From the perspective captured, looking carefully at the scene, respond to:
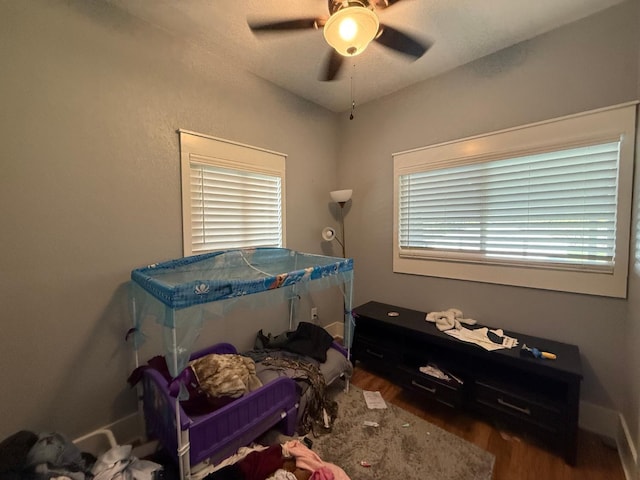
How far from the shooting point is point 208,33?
180 centimetres

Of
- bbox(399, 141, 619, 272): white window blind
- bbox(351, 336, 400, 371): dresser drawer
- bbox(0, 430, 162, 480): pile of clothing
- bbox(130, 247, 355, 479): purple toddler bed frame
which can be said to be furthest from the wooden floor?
bbox(0, 430, 162, 480): pile of clothing

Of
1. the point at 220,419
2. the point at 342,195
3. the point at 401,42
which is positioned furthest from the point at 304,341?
the point at 401,42

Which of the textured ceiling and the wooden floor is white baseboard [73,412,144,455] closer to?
the wooden floor

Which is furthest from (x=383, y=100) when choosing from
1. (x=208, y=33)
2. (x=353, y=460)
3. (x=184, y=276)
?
(x=353, y=460)

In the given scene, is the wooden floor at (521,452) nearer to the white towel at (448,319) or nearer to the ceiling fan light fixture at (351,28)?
the white towel at (448,319)

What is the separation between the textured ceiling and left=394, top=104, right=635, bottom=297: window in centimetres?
65

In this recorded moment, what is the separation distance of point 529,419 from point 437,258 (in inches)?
49.0

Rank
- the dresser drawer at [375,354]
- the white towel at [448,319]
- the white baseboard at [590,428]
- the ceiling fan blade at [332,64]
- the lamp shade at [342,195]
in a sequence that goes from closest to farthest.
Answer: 1. the white baseboard at [590,428]
2. the ceiling fan blade at [332,64]
3. the white towel at [448,319]
4. the dresser drawer at [375,354]
5. the lamp shade at [342,195]

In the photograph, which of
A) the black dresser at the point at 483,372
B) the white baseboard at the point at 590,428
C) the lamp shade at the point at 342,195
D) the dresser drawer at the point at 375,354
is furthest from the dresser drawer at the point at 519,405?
the lamp shade at the point at 342,195

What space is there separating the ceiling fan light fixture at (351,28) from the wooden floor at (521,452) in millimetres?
2410

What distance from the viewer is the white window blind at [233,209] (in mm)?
1995

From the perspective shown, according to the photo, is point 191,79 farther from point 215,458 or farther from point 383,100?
point 215,458

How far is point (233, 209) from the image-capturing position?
2215 mm

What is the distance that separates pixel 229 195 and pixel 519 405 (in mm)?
2524
